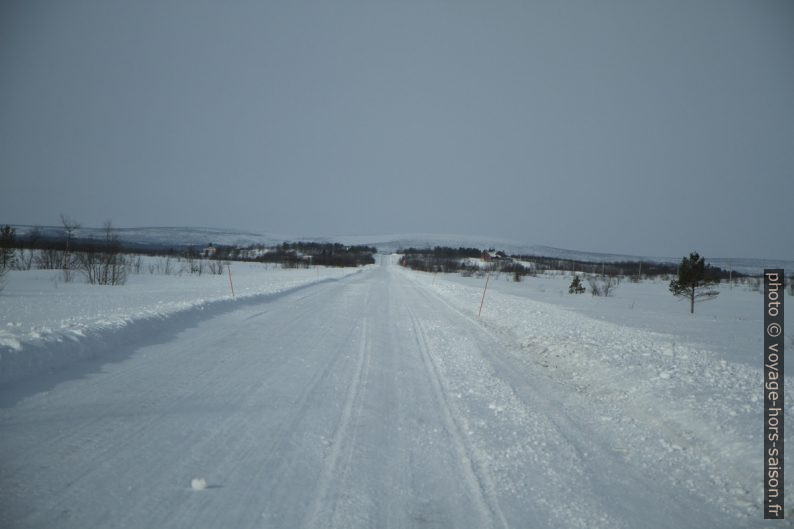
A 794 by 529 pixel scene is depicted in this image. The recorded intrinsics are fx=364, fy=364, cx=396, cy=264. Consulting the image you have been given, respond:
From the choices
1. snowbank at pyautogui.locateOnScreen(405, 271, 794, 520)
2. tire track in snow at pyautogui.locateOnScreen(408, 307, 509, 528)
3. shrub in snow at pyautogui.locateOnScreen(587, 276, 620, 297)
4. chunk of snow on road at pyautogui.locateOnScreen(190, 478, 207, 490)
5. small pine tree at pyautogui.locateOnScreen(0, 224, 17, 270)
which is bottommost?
shrub in snow at pyautogui.locateOnScreen(587, 276, 620, 297)

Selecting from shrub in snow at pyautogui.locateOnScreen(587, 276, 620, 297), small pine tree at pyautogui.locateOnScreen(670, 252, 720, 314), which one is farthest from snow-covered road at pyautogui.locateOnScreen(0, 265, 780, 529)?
shrub in snow at pyautogui.locateOnScreen(587, 276, 620, 297)

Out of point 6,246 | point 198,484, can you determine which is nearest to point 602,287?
point 198,484

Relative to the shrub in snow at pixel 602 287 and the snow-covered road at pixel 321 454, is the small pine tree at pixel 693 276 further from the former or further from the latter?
the snow-covered road at pixel 321 454

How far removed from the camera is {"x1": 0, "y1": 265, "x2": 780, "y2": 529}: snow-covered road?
2.63 meters

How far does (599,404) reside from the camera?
521cm

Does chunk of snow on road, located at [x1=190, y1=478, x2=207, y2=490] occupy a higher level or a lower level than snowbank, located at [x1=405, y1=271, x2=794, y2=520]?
higher

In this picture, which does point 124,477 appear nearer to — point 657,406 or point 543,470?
point 543,470

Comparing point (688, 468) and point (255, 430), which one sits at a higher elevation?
point (255, 430)

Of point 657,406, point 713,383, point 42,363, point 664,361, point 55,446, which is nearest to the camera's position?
point 55,446

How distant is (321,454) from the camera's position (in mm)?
3398

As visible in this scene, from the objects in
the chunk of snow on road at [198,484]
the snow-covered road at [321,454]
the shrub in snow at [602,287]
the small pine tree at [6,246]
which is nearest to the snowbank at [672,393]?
the snow-covered road at [321,454]

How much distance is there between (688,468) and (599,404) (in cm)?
162

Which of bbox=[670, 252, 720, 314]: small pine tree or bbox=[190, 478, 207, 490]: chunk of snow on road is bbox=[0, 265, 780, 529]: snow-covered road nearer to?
bbox=[190, 478, 207, 490]: chunk of snow on road

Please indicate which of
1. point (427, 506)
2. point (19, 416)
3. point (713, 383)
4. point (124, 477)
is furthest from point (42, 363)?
point (713, 383)
